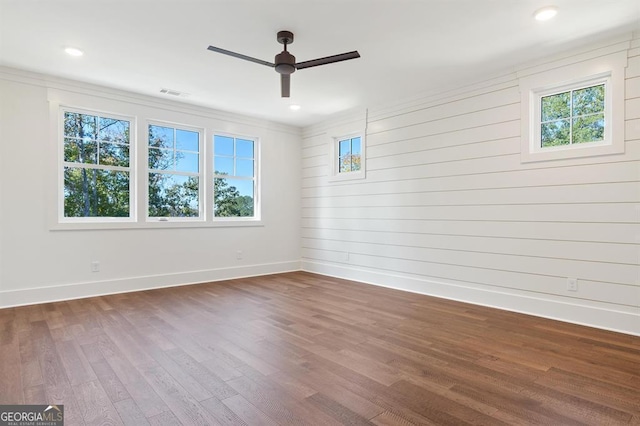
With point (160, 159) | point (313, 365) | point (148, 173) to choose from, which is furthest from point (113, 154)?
point (313, 365)

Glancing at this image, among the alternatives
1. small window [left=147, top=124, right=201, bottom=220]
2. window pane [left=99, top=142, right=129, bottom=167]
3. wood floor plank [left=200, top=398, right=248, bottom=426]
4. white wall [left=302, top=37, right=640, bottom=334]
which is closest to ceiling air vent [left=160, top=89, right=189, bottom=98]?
small window [left=147, top=124, right=201, bottom=220]

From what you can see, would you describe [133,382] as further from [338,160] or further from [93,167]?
[338,160]

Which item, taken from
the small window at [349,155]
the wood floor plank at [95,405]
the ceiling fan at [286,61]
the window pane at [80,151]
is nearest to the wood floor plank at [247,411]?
the wood floor plank at [95,405]

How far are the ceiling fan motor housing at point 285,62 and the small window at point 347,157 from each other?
106 inches

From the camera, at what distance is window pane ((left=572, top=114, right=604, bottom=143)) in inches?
134

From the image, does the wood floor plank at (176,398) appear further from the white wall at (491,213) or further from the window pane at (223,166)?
the window pane at (223,166)

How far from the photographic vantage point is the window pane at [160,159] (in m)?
5.12

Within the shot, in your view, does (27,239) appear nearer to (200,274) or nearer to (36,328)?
(36,328)

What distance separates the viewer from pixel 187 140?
5.49 meters

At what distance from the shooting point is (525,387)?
2164mm

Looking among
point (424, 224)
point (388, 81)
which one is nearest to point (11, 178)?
point (388, 81)

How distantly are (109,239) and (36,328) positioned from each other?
5.32ft

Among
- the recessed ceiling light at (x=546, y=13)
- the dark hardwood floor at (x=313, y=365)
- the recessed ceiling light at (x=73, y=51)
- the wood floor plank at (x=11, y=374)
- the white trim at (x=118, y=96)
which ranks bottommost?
the dark hardwood floor at (x=313, y=365)

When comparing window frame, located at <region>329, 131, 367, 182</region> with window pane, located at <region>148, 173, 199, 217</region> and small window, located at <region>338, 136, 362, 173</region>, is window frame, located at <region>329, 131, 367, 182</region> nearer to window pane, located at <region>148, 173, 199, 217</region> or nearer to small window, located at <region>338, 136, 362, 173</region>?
small window, located at <region>338, 136, 362, 173</region>
